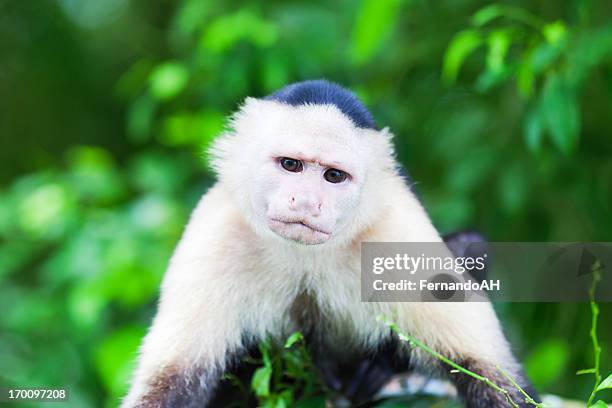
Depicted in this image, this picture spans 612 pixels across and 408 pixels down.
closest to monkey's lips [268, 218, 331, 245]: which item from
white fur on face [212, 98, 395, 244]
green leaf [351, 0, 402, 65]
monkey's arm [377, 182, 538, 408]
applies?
white fur on face [212, 98, 395, 244]

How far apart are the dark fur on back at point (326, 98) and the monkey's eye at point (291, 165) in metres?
0.19

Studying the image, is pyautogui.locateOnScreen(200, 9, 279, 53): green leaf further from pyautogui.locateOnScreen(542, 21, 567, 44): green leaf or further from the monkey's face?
the monkey's face

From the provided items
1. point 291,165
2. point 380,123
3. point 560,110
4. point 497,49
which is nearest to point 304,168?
point 291,165

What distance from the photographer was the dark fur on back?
2133 mm

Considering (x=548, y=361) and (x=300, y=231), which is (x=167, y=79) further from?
(x=548, y=361)

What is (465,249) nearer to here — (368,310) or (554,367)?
(368,310)

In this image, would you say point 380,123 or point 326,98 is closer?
point 326,98

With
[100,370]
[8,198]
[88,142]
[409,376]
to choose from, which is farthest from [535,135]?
[88,142]

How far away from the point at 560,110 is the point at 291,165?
113 cm

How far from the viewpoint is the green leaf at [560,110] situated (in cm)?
260

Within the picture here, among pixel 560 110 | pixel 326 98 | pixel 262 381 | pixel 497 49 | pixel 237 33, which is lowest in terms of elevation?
pixel 262 381

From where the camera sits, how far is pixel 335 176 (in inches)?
81.1

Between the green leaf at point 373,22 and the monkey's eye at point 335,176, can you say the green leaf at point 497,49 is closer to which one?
the green leaf at point 373,22

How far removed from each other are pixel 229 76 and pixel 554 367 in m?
1.97
